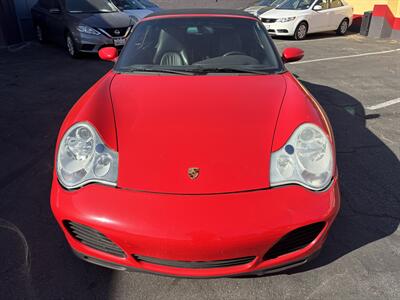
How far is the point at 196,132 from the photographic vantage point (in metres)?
2.03

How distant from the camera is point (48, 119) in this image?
460cm

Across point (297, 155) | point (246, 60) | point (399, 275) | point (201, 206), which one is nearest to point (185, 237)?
point (201, 206)

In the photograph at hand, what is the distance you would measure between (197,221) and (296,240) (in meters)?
0.56

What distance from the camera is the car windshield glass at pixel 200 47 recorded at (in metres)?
2.88

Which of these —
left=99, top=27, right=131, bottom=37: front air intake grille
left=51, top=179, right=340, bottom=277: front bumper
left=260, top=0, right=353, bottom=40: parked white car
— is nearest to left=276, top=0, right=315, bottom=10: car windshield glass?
left=260, top=0, right=353, bottom=40: parked white car

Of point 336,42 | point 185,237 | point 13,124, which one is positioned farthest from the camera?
point 336,42

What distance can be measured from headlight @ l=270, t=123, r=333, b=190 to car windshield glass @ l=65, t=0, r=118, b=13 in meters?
8.26

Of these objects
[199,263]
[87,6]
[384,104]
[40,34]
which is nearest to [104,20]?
[87,6]

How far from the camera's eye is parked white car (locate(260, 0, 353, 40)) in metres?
10.9

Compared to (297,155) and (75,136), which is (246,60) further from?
(75,136)

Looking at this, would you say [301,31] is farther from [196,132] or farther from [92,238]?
[92,238]

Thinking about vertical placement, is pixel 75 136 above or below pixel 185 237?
above

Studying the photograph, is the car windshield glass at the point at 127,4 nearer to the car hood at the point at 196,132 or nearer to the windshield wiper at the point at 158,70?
the windshield wiper at the point at 158,70

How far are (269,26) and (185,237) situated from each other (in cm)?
1077
